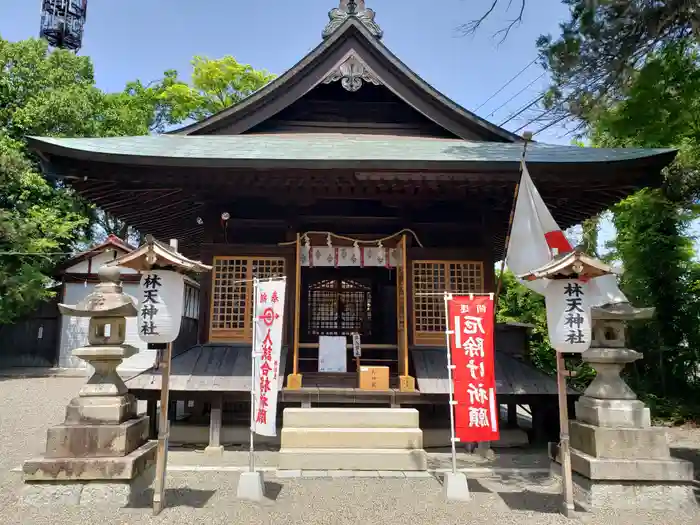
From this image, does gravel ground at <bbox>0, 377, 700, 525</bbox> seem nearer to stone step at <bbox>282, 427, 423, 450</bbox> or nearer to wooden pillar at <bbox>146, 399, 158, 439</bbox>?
stone step at <bbox>282, 427, 423, 450</bbox>

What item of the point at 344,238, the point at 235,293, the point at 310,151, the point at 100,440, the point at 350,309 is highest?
the point at 310,151

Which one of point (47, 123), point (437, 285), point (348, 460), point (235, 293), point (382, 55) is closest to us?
point (348, 460)

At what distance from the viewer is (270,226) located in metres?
9.00

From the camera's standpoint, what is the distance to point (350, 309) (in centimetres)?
1174

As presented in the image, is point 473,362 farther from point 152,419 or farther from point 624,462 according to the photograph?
point 152,419

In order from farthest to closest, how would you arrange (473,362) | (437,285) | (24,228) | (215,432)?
(24,228) < (437,285) < (215,432) < (473,362)

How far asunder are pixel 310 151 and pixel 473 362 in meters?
4.13

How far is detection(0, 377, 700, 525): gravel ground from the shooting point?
15.6 feet

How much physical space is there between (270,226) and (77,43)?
39.1 metres

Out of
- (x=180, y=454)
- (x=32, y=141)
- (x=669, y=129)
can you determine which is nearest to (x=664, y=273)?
(x=669, y=129)

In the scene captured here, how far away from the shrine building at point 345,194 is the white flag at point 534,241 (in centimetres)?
99

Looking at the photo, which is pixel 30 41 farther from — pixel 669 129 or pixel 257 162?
pixel 669 129

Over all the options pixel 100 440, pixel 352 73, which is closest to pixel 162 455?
pixel 100 440

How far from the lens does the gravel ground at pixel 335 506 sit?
4770mm
